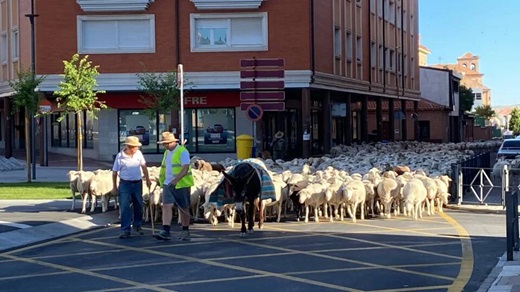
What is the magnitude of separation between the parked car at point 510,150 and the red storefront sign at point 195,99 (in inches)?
474

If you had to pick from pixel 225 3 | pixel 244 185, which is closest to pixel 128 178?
pixel 244 185

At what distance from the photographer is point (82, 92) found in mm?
24156

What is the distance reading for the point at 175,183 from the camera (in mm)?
12914

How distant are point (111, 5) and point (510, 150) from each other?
19.0 metres

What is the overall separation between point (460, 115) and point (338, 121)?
2778cm

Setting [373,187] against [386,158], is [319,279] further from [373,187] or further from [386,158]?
[386,158]

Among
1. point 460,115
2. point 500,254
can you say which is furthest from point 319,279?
point 460,115

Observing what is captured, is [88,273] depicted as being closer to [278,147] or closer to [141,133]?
[278,147]

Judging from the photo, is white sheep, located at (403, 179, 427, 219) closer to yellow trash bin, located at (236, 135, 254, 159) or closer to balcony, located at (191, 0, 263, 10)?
yellow trash bin, located at (236, 135, 254, 159)

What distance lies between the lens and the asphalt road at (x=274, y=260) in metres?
9.43

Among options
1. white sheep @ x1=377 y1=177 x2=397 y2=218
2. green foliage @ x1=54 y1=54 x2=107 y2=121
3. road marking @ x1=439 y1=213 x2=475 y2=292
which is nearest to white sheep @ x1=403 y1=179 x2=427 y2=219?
white sheep @ x1=377 y1=177 x2=397 y2=218

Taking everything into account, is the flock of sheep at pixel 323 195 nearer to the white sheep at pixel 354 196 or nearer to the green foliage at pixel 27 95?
the white sheep at pixel 354 196

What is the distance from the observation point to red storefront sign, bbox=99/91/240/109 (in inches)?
1425

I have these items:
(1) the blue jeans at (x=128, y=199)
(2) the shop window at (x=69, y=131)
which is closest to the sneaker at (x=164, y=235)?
(1) the blue jeans at (x=128, y=199)
